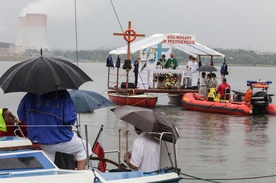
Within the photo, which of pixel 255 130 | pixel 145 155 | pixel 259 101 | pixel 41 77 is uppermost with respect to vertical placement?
pixel 41 77

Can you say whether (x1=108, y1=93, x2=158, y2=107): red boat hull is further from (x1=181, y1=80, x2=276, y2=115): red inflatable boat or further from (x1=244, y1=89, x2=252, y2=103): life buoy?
(x1=244, y1=89, x2=252, y2=103): life buoy

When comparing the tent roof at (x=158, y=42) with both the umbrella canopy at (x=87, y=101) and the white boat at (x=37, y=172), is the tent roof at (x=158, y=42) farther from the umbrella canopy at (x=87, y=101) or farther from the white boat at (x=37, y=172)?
the white boat at (x=37, y=172)

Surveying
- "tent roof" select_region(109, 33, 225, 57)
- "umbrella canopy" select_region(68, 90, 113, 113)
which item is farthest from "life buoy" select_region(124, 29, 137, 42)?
"umbrella canopy" select_region(68, 90, 113, 113)

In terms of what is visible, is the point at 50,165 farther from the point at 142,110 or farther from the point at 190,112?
the point at 190,112

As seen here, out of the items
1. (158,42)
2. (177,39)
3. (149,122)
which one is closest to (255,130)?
(158,42)

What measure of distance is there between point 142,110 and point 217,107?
60.7 feet

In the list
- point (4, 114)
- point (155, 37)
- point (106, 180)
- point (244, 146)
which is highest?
point (155, 37)

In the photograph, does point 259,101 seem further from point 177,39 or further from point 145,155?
point 145,155

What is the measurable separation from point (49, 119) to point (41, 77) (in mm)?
497

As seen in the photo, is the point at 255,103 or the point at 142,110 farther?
the point at 255,103

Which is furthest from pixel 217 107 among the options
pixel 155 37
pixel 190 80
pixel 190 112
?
pixel 155 37

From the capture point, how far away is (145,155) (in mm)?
6805

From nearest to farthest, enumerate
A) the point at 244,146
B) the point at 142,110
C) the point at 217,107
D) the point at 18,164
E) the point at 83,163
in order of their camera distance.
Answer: the point at 18,164 < the point at 83,163 < the point at 142,110 < the point at 244,146 < the point at 217,107

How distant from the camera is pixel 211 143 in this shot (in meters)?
17.6
